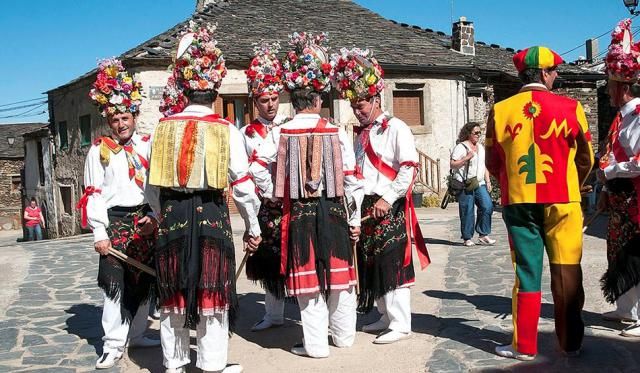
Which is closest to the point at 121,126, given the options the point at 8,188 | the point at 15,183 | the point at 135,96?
the point at 135,96

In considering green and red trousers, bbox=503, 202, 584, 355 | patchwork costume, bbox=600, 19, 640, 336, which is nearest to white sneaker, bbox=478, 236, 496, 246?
patchwork costume, bbox=600, 19, 640, 336

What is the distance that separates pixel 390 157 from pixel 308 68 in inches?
35.7

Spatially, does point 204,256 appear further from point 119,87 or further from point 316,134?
point 119,87

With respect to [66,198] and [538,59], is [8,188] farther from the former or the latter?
[538,59]

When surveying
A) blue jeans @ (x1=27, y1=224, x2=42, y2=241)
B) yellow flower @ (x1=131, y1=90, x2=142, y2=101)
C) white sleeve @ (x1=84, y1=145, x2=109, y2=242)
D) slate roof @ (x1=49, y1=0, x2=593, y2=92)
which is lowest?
blue jeans @ (x1=27, y1=224, x2=42, y2=241)

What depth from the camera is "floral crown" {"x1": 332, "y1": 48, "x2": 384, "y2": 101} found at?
4.75 metres

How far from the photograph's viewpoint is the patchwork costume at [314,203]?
448 cm

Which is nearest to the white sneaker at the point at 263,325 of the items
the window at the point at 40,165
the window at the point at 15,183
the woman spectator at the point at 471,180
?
the woman spectator at the point at 471,180

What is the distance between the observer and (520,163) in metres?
4.17

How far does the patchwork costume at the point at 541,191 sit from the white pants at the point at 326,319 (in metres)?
1.16

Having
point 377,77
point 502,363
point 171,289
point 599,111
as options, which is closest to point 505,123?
point 377,77

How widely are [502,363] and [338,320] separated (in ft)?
3.86

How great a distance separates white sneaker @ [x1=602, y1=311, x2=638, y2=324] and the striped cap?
6.90 ft

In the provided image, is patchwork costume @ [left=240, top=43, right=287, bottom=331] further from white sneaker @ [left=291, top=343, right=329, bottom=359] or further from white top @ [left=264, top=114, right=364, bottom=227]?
white sneaker @ [left=291, top=343, right=329, bottom=359]
